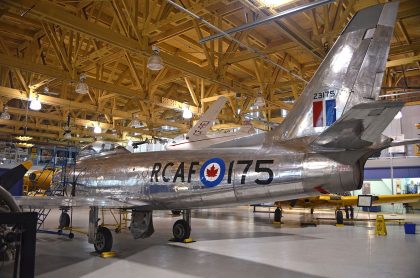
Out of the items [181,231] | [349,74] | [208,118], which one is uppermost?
[208,118]

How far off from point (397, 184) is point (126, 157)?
801 inches

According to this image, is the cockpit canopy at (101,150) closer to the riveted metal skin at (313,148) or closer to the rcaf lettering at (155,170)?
the rcaf lettering at (155,170)

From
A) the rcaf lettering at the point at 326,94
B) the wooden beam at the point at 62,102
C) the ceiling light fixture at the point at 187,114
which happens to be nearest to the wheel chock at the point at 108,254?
the rcaf lettering at the point at 326,94

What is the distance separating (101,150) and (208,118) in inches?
225

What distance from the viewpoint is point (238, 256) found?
725cm

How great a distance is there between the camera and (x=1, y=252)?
18.0ft

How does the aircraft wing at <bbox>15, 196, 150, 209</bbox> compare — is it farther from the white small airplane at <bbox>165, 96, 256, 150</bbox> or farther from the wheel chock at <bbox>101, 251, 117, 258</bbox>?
the white small airplane at <bbox>165, 96, 256, 150</bbox>

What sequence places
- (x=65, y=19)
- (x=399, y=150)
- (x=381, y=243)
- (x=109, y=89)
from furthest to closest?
(x=399, y=150)
(x=109, y=89)
(x=381, y=243)
(x=65, y=19)

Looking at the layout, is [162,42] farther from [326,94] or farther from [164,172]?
[326,94]

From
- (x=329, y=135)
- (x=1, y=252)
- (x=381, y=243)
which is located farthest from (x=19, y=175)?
(x=381, y=243)

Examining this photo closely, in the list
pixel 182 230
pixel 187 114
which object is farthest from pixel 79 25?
pixel 187 114

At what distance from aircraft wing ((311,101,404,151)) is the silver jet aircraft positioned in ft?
0.04

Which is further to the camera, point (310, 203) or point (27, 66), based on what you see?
point (310, 203)

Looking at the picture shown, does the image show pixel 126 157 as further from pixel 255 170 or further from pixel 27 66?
pixel 27 66
